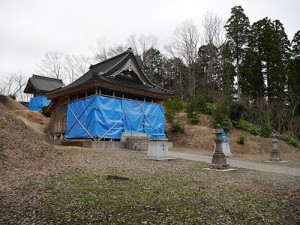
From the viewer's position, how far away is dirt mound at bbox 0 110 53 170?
8609 millimetres

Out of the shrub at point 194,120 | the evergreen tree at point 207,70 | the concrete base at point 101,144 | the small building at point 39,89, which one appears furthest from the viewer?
the evergreen tree at point 207,70

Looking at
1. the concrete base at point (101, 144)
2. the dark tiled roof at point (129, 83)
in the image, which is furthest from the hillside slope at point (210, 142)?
the concrete base at point (101, 144)

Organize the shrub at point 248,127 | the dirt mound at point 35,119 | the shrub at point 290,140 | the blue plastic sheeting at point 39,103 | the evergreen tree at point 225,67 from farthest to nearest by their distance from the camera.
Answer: the blue plastic sheeting at point 39,103 → the evergreen tree at point 225,67 → the dirt mound at point 35,119 → the shrub at point 248,127 → the shrub at point 290,140

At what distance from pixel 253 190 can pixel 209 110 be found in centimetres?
2085

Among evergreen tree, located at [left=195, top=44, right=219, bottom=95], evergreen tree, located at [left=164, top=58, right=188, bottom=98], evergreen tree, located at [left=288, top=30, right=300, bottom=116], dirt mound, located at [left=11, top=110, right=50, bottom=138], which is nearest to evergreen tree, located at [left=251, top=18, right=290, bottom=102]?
evergreen tree, located at [left=288, top=30, right=300, bottom=116]

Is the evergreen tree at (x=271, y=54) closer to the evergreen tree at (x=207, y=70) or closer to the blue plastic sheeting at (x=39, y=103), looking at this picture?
the evergreen tree at (x=207, y=70)

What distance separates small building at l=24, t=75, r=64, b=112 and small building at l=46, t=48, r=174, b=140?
41.5 ft

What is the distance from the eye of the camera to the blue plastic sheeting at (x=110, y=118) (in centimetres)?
1752

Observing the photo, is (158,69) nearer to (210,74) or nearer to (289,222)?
(210,74)

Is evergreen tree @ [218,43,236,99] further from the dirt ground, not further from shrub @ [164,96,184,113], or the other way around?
the dirt ground

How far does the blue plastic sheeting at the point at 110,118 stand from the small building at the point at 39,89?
16.1 m

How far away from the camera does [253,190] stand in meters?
6.35

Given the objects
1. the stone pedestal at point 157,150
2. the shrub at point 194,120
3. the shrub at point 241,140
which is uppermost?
the shrub at point 194,120

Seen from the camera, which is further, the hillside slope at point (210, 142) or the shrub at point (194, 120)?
the shrub at point (194, 120)
